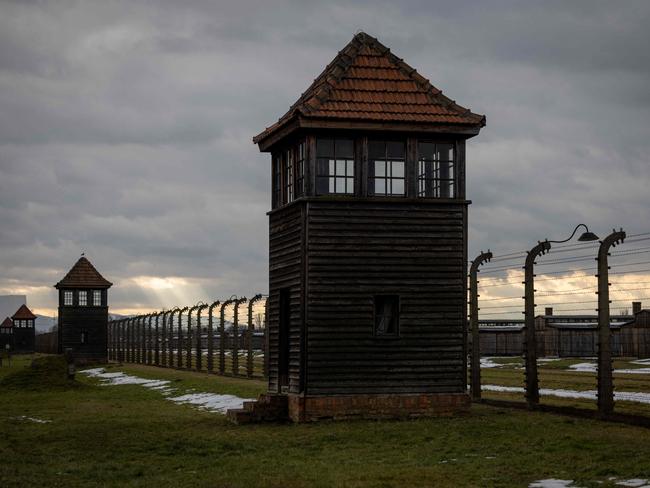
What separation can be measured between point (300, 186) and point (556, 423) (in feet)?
24.1

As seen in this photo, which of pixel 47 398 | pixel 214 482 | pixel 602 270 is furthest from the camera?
pixel 47 398

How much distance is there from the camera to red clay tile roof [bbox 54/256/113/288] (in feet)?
222

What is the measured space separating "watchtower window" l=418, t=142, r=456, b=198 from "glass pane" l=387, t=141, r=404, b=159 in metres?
0.42

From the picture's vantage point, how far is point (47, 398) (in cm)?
3438

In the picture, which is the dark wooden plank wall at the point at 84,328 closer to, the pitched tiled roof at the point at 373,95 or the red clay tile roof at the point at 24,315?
the pitched tiled roof at the point at 373,95

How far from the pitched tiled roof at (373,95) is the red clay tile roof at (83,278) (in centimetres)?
4625

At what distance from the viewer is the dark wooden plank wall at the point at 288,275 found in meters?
22.1

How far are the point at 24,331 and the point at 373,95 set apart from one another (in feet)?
350

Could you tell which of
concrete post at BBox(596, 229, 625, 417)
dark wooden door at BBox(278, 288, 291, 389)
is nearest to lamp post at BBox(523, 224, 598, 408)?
concrete post at BBox(596, 229, 625, 417)

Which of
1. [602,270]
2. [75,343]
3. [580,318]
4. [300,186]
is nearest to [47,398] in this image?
[300,186]

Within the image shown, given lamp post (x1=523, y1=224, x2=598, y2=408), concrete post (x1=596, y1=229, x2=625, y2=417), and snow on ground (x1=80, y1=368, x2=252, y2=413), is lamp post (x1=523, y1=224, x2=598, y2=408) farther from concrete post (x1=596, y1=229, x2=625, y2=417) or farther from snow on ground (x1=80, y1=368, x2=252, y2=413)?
snow on ground (x1=80, y1=368, x2=252, y2=413)

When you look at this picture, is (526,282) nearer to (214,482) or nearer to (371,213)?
(371,213)

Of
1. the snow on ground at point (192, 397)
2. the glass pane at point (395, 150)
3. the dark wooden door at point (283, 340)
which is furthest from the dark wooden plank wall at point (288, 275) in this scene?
the snow on ground at point (192, 397)

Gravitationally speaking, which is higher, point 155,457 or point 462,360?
point 462,360
